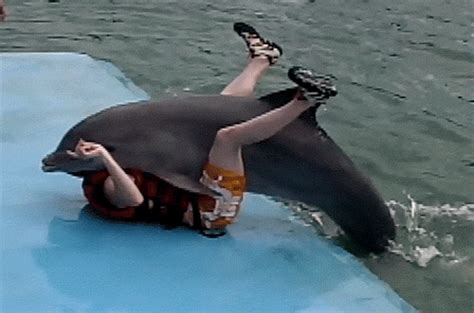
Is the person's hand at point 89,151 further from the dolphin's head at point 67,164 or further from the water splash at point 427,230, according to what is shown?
the water splash at point 427,230

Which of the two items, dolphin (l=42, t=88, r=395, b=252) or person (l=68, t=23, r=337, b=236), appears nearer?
person (l=68, t=23, r=337, b=236)

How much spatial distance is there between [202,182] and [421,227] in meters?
1.46

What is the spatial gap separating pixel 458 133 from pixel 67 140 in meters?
3.13

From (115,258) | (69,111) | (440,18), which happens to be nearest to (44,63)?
(69,111)

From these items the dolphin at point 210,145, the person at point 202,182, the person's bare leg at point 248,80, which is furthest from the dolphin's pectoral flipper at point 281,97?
the person's bare leg at point 248,80

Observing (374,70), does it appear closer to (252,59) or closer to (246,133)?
(252,59)

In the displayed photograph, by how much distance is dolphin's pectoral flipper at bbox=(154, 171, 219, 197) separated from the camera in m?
3.94

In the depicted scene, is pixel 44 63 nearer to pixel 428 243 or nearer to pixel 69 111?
pixel 69 111

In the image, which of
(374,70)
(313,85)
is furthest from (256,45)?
(374,70)

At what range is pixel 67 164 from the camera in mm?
3963

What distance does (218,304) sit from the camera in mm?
3600

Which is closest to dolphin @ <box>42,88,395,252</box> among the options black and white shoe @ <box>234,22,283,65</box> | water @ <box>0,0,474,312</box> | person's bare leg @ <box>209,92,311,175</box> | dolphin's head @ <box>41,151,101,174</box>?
dolphin's head @ <box>41,151,101,174</box>

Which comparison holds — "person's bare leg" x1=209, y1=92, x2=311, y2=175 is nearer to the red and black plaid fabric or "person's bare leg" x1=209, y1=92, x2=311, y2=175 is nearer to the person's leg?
the red and black plaid fabric

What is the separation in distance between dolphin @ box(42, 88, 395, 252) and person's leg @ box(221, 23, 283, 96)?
1.31 ft
